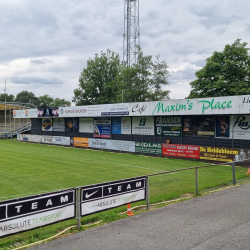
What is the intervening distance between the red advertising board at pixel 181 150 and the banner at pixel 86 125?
1267cm

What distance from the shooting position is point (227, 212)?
362 inches

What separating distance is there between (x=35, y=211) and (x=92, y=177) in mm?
9575

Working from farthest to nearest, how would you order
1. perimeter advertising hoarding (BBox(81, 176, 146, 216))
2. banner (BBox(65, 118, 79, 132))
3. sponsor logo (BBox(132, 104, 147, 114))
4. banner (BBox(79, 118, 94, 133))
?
banner (BBox(65, 118, 79, 132))
banner (BBox(79, 118, 94, 133))
sponsor logo (BBox(132, 104, 147, 114))
perimeter advertising hoarding (BBox(81, 176, 146, 216))

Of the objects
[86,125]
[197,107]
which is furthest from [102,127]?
[197,107]

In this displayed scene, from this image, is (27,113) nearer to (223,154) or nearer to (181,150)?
(181,150)

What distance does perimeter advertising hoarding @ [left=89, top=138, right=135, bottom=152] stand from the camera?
2883 cm

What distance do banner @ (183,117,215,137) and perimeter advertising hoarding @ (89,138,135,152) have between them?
5.32 m

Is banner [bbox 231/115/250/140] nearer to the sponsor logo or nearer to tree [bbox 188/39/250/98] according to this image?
the sponsor logo

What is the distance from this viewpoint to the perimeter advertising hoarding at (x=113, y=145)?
94.6ft

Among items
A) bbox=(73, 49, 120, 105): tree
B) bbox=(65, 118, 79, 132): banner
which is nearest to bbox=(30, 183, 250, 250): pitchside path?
bbox=(65, 118, 79, 132): banner

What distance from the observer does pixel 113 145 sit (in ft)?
100

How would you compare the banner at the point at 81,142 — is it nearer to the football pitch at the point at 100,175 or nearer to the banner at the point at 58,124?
the banner at the point at 58,124

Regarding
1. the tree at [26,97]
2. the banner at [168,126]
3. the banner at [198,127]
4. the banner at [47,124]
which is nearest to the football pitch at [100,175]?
the banner at [198,127]

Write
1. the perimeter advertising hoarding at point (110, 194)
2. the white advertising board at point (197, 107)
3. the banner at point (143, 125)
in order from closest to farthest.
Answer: the perimeter advertising hoarding at point (110, 194) < the white advertising board at point (197, 107) < the banner at point (143, 125)
